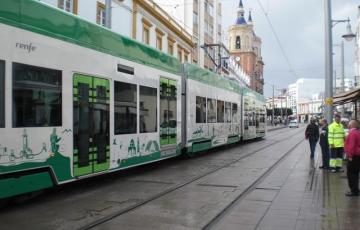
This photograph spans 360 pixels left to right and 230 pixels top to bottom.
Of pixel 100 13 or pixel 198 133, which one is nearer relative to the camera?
pixel 198 133

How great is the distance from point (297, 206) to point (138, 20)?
88.5ft

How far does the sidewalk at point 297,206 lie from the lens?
743cm

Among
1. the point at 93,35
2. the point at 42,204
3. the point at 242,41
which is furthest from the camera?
the point at 242,41

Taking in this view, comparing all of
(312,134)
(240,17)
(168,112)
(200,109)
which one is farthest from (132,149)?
(240,17)

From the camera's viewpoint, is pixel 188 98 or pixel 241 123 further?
pixel 241 123

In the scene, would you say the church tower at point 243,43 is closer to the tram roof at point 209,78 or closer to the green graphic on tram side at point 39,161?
the tram roof at point 209,78

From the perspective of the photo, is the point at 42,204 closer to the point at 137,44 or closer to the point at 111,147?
the point at 111,147

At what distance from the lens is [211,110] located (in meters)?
20.7

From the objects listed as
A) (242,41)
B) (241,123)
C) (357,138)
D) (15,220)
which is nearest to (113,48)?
(15,220)

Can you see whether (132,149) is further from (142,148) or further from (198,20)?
(198,20)

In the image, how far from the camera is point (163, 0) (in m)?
56.3

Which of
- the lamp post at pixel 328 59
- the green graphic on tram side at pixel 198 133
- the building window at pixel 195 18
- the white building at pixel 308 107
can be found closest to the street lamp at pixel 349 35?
the lamp post at pixel 328 59

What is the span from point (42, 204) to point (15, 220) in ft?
4.47

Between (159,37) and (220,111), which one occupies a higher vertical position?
(159,37)
